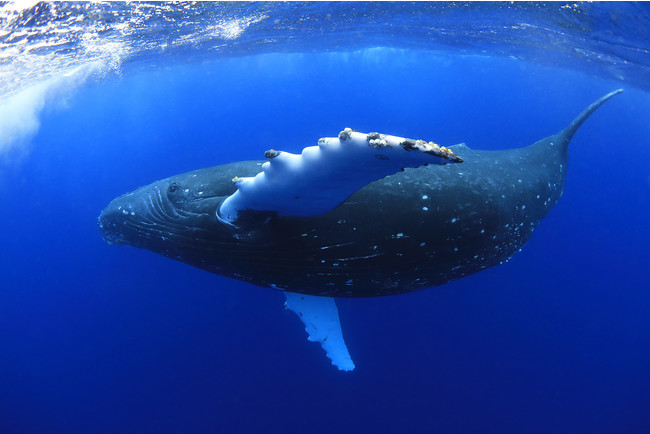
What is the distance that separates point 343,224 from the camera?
170 inches

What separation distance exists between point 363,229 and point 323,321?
10.1 feet

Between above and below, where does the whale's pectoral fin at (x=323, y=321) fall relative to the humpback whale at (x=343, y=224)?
below

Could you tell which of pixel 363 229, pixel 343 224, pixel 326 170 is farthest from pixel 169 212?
pixel 326 170

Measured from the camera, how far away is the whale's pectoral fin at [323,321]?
641 cm

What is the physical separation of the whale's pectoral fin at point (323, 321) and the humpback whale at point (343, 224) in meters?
0.90

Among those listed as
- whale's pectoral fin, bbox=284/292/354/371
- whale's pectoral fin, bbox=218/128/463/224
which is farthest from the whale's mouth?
whale's pectoral fin, bbox=284/292/354/371

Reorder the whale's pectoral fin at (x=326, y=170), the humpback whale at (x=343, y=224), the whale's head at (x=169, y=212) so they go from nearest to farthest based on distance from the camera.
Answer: the whale's pectoral fin at (x=326, y=170) → the humpback whale at (x=343, y=224) → the whale's head at (x=169, y=212)

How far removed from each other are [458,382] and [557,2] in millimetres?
14229

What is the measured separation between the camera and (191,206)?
4973 mm

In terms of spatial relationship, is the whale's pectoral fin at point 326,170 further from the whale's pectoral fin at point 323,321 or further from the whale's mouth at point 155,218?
the whale's pectoral fin at point 323,321

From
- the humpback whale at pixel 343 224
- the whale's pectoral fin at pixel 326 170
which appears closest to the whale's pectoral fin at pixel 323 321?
the humpback whale at pixel 343 224

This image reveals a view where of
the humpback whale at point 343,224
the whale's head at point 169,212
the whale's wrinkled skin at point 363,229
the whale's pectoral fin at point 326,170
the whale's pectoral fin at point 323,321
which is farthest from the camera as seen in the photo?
the whale's pectoral fin at point 323,321

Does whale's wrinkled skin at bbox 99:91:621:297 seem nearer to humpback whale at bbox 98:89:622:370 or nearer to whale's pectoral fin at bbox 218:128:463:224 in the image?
humpback whale at bbox 98:89:622:370

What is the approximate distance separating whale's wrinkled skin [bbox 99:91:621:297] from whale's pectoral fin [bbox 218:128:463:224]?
52cm
